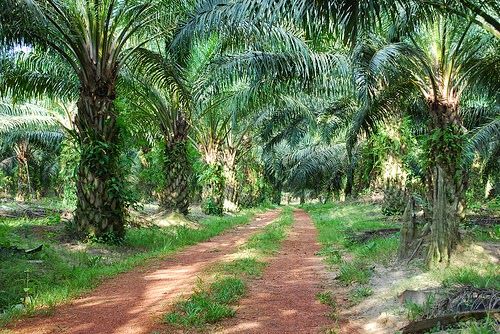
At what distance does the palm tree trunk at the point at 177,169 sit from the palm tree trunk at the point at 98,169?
584cm

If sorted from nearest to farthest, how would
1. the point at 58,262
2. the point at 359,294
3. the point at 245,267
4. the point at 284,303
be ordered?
the point at 284,303, the point at 359,294, the point at 58,262, the point at 245,267

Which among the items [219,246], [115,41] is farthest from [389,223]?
[115,41]

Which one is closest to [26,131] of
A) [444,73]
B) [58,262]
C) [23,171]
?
[23,171]

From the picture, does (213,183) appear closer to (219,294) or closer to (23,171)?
(23,171)

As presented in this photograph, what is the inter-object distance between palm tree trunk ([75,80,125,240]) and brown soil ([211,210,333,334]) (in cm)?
352

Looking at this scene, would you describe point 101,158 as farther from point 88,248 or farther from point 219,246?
point 219,246

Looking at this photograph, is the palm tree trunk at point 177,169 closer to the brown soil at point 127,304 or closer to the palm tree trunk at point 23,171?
the brown soil at point 127,304

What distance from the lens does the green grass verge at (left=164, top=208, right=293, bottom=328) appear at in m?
4.55

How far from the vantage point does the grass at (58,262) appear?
17.1 ft

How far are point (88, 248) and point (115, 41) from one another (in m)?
4.18

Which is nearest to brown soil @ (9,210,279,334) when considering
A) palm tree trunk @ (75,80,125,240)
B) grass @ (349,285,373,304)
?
palm tree trunk @ (75,80,125,240)

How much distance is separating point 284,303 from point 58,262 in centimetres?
361

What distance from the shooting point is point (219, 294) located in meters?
5.36

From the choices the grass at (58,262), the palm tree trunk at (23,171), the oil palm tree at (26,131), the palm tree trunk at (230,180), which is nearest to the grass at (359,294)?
the grass at (58,262)
